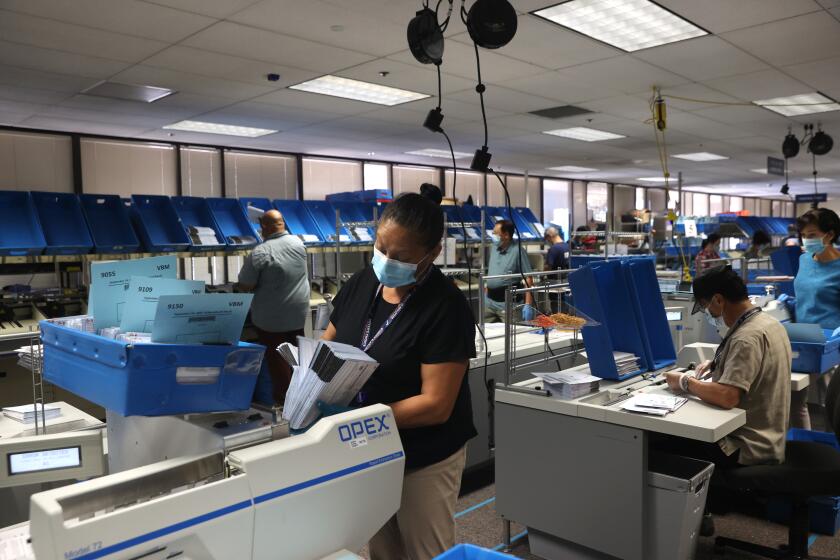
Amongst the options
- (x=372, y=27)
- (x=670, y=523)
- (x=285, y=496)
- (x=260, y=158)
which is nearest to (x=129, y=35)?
(x=372, y=27)

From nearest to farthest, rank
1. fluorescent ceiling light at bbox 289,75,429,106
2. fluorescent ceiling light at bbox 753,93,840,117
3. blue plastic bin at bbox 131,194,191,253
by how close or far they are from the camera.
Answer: blue plastic bin at bbox 131,194,191,253 < fluorescent ceiling light at bbox 289,75,429,106 < fluorescent ceiling light at bbox 753,93,840,117

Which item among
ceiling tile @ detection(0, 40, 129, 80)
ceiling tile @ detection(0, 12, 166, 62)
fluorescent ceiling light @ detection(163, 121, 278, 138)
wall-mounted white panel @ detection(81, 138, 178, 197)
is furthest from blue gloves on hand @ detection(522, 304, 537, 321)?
wall-mounted white panel @ detection(81, 138, 178, 197)

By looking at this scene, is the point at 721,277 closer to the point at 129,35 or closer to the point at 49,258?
the point at 129,35

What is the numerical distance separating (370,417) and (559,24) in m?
3.23

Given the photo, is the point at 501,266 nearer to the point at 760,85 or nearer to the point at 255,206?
the point at 255,206

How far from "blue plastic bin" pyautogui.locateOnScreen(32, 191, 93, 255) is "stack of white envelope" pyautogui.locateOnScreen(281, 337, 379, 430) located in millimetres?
3622

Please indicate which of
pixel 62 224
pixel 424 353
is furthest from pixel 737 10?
pixel 62 224

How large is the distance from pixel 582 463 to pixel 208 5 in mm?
2938

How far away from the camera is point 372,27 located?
12.1 feet

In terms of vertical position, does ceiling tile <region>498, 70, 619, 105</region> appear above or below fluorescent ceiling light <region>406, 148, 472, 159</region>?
below

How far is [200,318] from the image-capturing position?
1120 mm

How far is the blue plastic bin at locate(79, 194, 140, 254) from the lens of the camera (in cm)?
435

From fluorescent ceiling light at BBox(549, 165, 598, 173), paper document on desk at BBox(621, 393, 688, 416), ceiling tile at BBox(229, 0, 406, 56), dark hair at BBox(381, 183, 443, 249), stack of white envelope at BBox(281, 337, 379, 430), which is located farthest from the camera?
fluorescent ceiling light at BBox(549, 165, 598, 173)

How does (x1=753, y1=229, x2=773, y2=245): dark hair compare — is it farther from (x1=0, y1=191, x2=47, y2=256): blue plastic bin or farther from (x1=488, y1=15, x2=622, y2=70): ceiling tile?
(x1=0, y1=191, x2=47, y2=256): blue plastic bin
